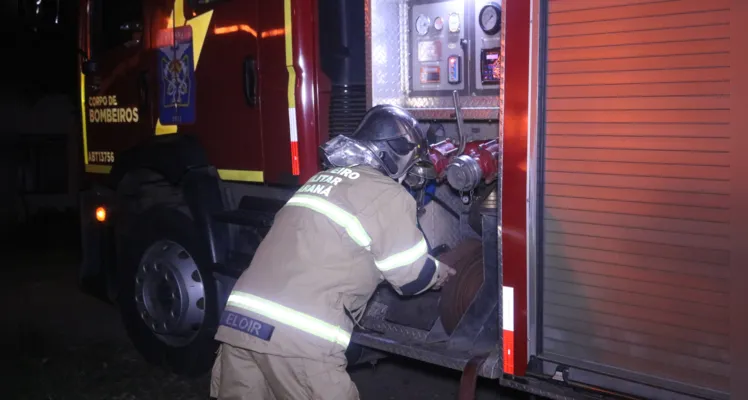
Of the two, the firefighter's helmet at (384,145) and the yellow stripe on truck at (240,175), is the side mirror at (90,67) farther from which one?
the firefighter's helmet at (384,145)

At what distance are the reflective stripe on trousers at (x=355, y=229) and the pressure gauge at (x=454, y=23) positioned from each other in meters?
1.58

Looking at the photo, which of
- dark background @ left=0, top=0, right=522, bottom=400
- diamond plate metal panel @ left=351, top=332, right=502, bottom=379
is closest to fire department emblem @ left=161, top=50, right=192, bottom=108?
dark background @ left=0, top=0, right=522, bottom=400

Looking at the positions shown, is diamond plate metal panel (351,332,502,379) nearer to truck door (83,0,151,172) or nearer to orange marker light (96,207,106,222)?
truck door (83,0,151,172)

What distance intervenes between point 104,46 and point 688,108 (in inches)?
164

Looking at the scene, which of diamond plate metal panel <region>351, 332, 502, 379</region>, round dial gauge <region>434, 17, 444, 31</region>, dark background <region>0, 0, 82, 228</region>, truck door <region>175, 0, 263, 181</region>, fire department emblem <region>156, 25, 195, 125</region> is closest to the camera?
diamond plate metal panel <region>351, 332, 502, 379</region>

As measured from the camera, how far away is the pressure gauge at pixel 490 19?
3.93 m

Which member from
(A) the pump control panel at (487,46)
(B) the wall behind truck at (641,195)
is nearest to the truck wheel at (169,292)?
(A) the pump control panel at (487,46)

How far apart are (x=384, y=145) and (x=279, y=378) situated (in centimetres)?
109

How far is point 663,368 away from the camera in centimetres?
275

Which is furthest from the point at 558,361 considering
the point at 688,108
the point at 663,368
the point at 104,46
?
the point at 104,46

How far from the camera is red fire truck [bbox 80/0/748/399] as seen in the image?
263cm

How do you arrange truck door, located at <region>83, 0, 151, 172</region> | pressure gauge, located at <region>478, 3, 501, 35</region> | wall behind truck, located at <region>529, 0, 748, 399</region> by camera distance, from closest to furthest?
wall behind truck, located at <region>529, 0, 748, 399</region>
pressure gauge, located at <region>478, 3, 501, 35</region>
truck door, located at <region>83, 0, 151, 172</region>

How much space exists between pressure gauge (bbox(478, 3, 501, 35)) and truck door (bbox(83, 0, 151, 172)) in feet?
7.48

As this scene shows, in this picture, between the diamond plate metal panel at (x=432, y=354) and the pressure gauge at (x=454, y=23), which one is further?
the pressure gauge at (x=454, y=23)
